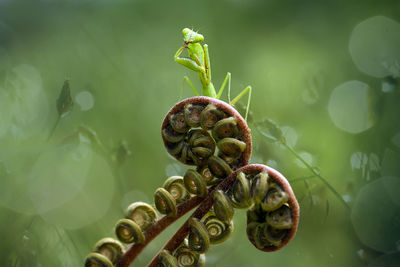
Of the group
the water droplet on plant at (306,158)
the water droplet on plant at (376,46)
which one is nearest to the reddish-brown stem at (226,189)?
the water droplet on plant at (306,158)

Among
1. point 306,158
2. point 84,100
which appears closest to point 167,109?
point 84,100

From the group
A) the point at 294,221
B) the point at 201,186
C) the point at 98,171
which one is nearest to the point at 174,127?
the point at 201,186

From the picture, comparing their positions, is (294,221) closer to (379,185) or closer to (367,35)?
(379,185)

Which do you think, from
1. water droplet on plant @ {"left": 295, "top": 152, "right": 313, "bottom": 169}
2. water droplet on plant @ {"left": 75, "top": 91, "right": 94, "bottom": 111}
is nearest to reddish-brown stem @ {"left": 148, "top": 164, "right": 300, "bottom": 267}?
water droplet on plant @ {"left": 295, "top": 152, "right": 313, "bottom": 169}

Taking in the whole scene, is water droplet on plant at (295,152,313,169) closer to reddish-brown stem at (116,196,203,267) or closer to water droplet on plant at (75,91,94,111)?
reddish-brown stem at (116,196,203,267)

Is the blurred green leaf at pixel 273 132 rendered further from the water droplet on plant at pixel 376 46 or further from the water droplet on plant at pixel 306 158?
the water droplet on plant at pixel 376 46

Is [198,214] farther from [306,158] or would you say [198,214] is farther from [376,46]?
[376,46]

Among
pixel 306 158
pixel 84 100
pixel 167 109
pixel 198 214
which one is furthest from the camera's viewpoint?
pixel 167 109
